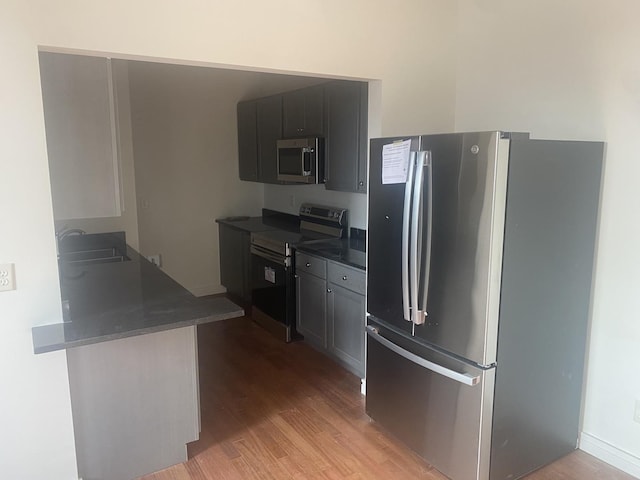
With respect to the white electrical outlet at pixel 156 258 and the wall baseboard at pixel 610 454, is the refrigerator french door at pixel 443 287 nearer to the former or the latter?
the wall baseboard at pixel 610 454

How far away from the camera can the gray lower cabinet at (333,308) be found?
3441mm

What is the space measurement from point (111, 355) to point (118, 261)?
4.30 feet

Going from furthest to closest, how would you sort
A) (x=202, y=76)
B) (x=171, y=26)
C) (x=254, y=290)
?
(x=202, y=76) < (x=254, y=290) < (x=171, y=26)

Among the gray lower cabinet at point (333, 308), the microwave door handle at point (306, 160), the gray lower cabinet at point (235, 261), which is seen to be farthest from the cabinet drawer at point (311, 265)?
the gray lower cabinet at point (235, 261)

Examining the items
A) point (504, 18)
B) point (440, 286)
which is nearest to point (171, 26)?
point (440, 286)

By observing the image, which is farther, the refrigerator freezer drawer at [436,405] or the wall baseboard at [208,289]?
the wall baseboard at [208,289]

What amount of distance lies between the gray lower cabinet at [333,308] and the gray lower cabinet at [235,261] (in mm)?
1058

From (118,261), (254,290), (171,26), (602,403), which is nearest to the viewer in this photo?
(171,26)

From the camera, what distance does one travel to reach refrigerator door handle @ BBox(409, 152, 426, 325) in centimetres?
238

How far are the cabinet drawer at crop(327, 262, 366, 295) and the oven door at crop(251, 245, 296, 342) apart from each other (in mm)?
606

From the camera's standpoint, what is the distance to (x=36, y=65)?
2.02 m

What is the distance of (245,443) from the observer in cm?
286

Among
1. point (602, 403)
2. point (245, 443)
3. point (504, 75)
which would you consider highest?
point (504, 75)

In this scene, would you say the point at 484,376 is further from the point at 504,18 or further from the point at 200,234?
the point at 200,234
